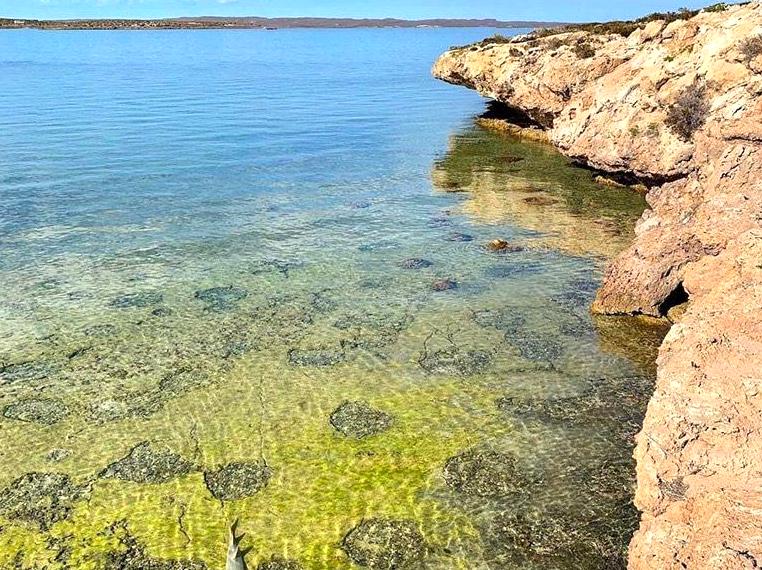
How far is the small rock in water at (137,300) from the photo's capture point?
18.8 metres

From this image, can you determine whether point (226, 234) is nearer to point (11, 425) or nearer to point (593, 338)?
point (11, 425)

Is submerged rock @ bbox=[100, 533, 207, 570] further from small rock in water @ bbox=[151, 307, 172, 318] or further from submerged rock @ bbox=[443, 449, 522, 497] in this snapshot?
small rock in water @ bbox=[151, 307, 172, 318]

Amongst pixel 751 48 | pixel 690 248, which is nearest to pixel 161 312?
pixel 690 248

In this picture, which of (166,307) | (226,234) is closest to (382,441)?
(166,307)

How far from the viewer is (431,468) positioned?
39.4ft

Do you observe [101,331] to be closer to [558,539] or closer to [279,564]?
[279,564]

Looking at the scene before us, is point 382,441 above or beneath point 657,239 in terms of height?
beneath

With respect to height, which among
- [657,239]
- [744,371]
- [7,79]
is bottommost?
[7,79]

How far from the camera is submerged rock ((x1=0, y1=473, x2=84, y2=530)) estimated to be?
35.3 ft

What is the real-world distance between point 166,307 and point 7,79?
246 feet

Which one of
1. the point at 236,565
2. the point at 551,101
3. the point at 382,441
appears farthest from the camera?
the point at 551,101

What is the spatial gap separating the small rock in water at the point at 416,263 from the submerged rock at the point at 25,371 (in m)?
11.2

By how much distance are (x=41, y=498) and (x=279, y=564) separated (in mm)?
4573

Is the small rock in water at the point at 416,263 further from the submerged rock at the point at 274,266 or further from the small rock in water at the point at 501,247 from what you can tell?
the submerged rock at the point at 274,266
